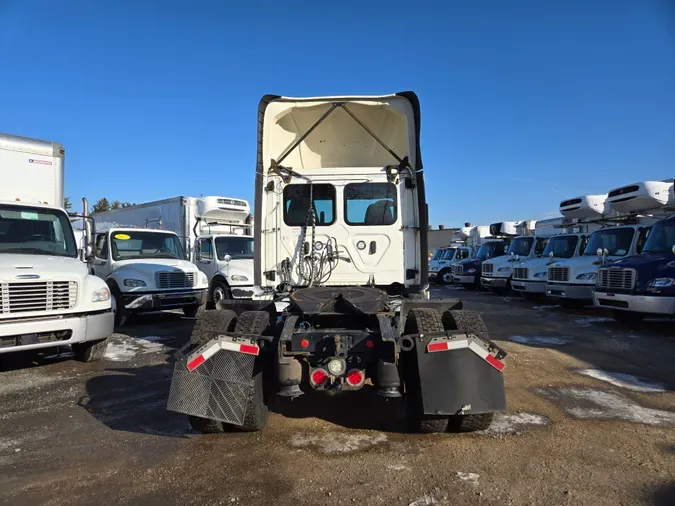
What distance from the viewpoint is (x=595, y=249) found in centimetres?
1309

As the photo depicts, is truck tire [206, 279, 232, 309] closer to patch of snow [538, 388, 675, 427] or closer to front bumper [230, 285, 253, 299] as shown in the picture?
front bumper [230, 285, 253, 299]

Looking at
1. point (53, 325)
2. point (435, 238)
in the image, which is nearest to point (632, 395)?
point (53, 325)

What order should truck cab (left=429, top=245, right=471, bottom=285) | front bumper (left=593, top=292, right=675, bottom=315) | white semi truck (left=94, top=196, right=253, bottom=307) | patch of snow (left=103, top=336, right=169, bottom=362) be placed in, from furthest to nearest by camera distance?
truck cab (left=429, top=245, right=471, bottom=285)
white semi truck (left=94, top=196, right=253, bottom=307)
front bumper (left=593, top=292, right=675, bottom=315)
patch of snow (left=103, top=336, right=169, bottom=362)

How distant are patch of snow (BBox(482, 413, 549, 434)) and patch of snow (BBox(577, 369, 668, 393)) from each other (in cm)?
193

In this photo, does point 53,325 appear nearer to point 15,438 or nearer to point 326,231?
point 15,438

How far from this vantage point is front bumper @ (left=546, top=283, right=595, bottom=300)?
12477mm

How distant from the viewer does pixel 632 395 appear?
5.59 meters

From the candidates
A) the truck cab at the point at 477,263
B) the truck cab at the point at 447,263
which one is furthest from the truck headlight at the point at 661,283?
the truck cab at the point at 447,263

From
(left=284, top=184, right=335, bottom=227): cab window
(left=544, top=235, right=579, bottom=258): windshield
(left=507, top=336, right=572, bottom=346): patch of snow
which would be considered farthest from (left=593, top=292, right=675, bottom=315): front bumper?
(left=284, top=184, right=335, bottom=227): cab window

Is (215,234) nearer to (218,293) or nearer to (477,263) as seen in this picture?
(218,293)

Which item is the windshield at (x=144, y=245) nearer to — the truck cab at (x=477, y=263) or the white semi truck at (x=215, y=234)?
the white semi truck at (x=215, y=234)

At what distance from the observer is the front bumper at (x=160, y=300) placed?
10.5m

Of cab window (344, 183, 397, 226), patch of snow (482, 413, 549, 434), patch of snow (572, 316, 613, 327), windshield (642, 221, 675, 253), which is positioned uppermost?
cab window (344, 183, 397, 226)

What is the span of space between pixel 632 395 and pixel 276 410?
13.7ft
